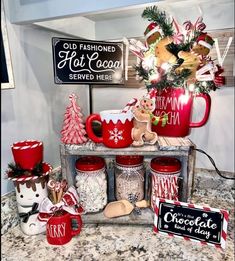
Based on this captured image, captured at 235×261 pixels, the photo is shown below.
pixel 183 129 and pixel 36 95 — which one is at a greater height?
pixel 36 95

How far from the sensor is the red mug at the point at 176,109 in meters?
0.85

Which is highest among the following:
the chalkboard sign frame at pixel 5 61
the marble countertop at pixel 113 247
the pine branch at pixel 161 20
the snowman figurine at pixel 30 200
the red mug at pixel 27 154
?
the pine branch at pixel 161 20

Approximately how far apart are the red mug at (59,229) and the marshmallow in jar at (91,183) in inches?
3.9

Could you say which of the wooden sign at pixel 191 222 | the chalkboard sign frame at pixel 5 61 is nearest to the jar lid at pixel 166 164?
the wooden sign at pixel 191 222

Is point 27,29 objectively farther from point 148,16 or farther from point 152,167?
point 152,167

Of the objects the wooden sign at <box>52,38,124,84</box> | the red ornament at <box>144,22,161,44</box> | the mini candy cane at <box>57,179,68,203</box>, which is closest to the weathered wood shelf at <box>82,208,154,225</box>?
the mini candy cane at <box>57,179,68,203</box>

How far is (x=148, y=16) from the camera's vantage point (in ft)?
2.57

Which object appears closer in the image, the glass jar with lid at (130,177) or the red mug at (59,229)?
the red mug at (59,229)

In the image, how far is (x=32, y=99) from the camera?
904 mm

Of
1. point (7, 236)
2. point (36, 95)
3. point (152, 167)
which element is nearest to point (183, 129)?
point (152, 167)

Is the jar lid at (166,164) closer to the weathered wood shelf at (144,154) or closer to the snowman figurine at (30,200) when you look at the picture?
the weathered wood shelf at (144,154)

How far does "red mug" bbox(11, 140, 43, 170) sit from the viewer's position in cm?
75

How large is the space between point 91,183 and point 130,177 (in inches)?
5.5

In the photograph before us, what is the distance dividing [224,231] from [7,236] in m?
0.68
